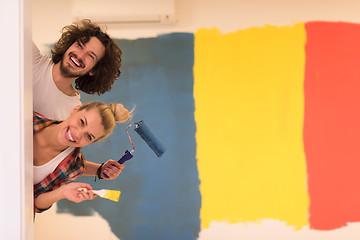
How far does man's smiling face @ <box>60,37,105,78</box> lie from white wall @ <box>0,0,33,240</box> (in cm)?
44

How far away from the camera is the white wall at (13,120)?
3.90ft

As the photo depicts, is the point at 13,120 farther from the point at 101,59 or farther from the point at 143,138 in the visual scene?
the point at 143,138

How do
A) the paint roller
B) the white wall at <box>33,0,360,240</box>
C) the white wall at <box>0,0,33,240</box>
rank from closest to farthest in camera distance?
1. the white wall at <box>0,0,33,240</box>
2. the paint roller
3. the white wall at <box>33,0,360,240</box>

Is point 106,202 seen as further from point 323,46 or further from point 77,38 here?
point 323,46

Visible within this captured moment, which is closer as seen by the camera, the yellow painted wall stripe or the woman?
the woman

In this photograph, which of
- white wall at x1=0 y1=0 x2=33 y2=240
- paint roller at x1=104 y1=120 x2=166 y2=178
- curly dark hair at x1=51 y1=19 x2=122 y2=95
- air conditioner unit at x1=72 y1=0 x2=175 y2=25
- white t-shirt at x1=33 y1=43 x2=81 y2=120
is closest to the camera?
white wall at x1=0 y1=0 x2=33 y2=240

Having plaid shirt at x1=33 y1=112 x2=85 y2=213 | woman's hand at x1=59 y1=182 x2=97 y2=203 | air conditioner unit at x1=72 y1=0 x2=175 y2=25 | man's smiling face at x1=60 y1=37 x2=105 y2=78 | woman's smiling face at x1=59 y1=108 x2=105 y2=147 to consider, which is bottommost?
woman's hand at x1=59 y1=182 x2=97 y2=203

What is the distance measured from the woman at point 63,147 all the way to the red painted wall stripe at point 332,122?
181 centimetres

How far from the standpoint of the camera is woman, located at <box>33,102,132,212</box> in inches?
58.6

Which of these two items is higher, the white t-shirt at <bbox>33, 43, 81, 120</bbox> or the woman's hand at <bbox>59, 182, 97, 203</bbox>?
the white t-shirt at <bbox>33, 43, 81, 120</bbox>

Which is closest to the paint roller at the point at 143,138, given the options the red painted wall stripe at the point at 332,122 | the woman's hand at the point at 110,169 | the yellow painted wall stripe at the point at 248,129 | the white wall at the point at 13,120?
the woman's hand at the point at 110,169

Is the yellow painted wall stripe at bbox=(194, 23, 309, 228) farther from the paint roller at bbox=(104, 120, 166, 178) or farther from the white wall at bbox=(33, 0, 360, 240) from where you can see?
the paint roller at bbox=(104, 120, 166, 178)

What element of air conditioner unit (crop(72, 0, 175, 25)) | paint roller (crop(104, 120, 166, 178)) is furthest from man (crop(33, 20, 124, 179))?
air conditioner unit (crop(72, 0, 175, 25))

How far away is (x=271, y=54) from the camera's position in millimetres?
2959
